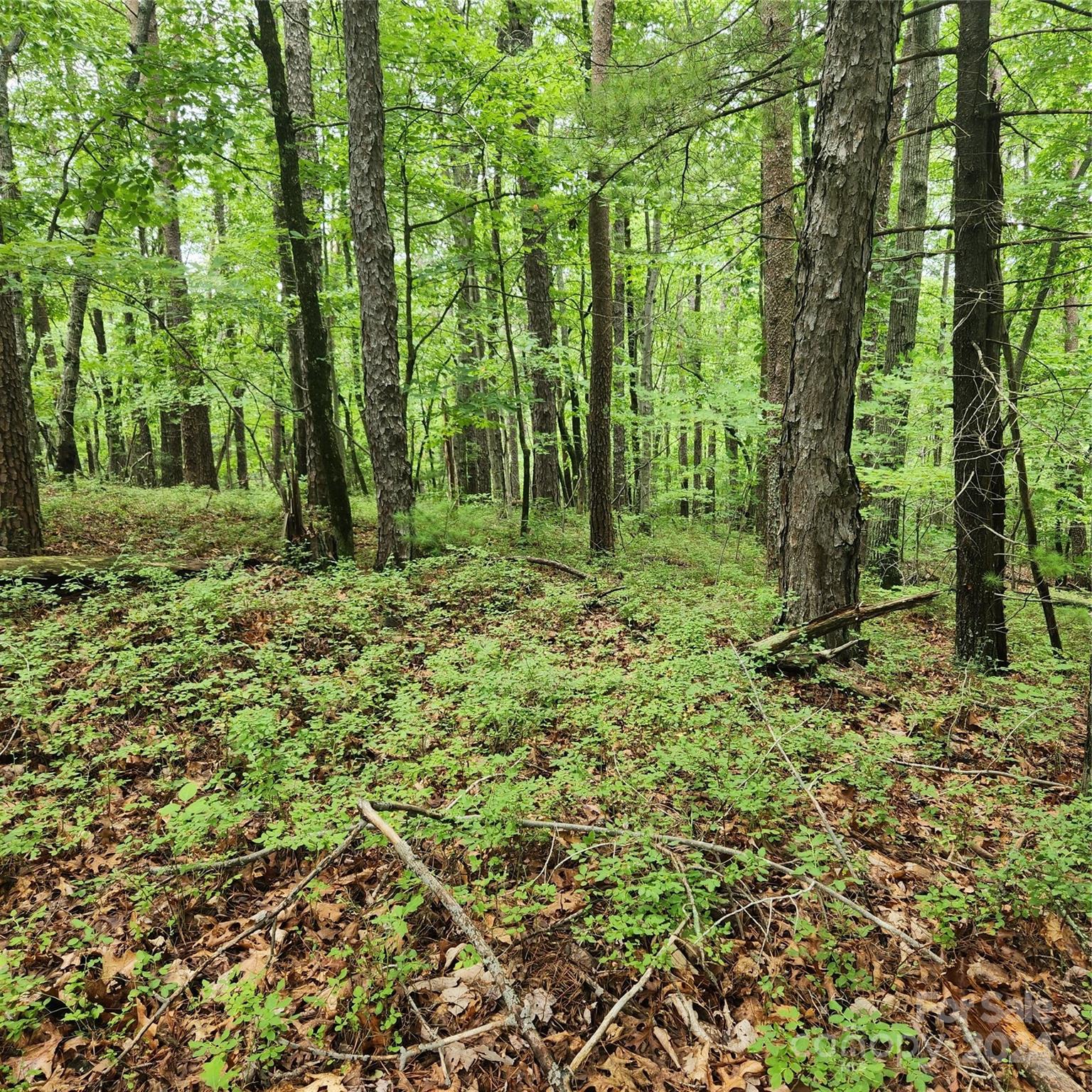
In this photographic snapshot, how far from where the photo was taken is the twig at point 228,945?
2.40m

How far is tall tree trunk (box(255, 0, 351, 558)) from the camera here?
6699mm

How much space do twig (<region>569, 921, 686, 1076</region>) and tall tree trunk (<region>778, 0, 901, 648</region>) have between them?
3338 mm

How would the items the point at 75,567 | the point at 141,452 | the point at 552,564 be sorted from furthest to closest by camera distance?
the point at 141,452 < the point at 552,564 < the point at 75,567

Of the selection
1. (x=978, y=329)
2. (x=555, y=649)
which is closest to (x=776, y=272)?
(x=978, y=329)

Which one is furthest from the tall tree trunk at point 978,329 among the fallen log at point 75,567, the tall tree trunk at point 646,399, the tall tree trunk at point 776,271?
the fallen log at point 75,567

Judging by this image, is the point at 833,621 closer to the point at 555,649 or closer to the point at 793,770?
the point at 793,770

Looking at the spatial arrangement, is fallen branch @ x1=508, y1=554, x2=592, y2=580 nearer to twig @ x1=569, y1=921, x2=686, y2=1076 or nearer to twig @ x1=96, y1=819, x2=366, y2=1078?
twig @ x1=96, y1=819, x2=366, y2=1078

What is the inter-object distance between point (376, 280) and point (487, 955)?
6899 mm

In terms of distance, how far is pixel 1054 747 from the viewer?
435 cm

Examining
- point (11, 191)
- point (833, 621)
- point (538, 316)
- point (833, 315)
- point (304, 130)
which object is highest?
point (304, 130)

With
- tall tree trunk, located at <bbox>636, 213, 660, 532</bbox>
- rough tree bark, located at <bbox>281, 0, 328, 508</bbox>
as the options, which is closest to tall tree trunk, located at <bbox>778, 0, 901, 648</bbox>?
rough tree bark, located at <bbox>281, 0, 328, 508</bbox>

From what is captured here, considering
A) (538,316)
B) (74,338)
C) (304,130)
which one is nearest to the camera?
(304,130)

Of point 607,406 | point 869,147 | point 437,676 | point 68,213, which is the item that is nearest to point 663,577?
point 607,406

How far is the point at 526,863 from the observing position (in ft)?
10.4
